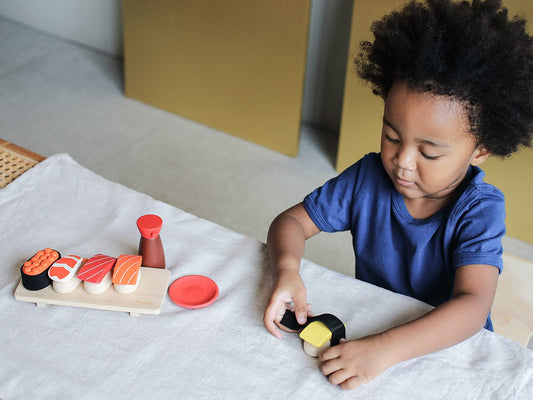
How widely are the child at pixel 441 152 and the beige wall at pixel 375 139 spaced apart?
1.06 metres

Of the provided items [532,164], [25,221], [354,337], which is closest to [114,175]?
[25,221]

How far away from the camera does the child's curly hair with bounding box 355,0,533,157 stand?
2.74 ft

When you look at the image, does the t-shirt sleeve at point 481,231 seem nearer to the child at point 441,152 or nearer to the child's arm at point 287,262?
the child at point 441,152

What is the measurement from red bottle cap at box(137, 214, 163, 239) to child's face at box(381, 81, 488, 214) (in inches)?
14.5

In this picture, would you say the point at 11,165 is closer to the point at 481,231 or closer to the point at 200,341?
the point at 200,341

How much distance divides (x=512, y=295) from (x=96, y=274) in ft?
2.42

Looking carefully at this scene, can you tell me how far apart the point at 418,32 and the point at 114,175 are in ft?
5.40

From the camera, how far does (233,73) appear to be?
2.42 metres

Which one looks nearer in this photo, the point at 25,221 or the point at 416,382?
the point at 416,382

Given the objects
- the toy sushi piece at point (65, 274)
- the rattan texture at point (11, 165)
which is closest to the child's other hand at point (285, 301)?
the toy sushi piece at point (65, 274)

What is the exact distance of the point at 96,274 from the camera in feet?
2.83

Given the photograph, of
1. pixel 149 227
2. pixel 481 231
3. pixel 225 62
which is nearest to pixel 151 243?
pixel 149 227

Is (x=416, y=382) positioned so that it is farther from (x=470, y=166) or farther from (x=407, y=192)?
(x=470, y=166)

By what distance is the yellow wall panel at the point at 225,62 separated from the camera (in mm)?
2240
